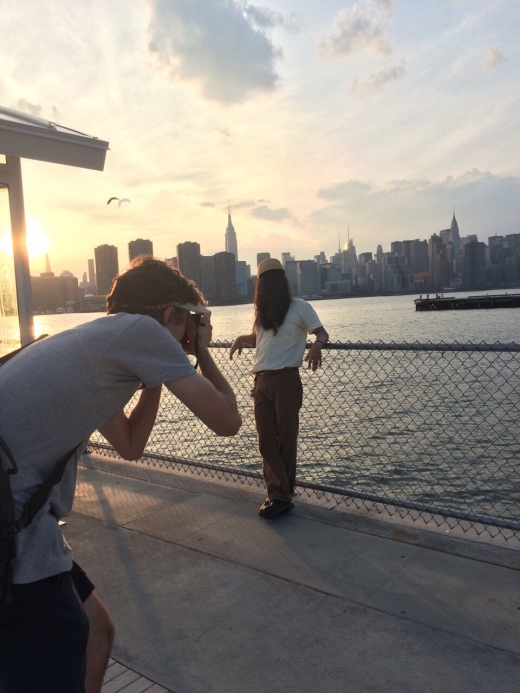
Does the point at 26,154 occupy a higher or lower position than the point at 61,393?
higher

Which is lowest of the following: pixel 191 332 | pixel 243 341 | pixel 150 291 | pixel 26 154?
pixel 243 341

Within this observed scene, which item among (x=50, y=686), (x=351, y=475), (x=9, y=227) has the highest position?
(x=9, y=227)

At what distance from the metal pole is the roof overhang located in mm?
311

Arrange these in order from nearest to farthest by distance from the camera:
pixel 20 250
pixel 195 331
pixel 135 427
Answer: pixel 195 331
pixel 135 427
pixel 20 250

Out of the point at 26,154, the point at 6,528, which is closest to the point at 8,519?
the point at 6,528

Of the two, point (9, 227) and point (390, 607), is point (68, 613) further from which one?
point (9, 227)

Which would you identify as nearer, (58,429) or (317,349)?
(58,429)

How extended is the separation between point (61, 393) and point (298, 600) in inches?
89.8

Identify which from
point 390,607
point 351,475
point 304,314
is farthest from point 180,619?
point 351,475

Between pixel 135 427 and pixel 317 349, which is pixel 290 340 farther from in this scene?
pixel 135 427

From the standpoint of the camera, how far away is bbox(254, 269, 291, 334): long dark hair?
4.64m

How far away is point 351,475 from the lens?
9484 mm

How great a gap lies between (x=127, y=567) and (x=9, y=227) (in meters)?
2.94

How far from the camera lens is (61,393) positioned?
1.56 m
